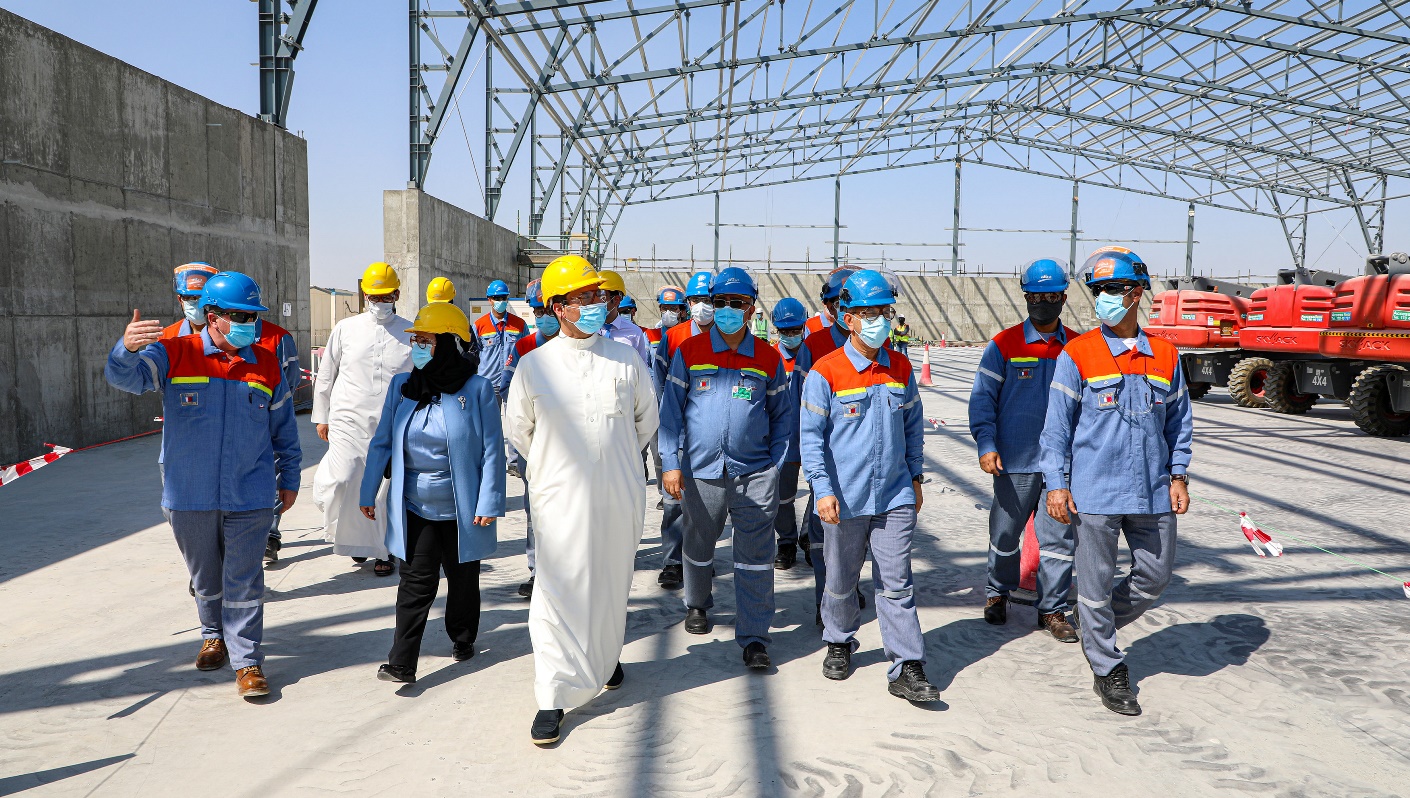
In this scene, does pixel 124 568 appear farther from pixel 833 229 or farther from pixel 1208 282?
pixel 833 229

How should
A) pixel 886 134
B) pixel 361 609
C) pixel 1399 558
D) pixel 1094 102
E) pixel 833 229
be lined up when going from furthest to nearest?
1. pixel 833 229
2. pixel 886 134
3. pixel 1094 102
4. pixel 1399 558
5. pixel 361 609

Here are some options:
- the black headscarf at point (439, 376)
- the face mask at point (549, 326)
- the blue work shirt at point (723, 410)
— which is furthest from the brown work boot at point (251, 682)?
the face mask at point (549, 326)

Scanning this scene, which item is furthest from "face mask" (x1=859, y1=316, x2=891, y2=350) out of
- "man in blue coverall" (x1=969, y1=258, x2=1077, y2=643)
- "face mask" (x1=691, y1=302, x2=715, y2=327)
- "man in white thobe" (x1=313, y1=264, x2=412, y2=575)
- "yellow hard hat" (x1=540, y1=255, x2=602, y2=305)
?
"man in white thobe" (x1=313, y1=264, x2=412, y2=575)

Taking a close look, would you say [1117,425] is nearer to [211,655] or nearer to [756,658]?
[756,658]

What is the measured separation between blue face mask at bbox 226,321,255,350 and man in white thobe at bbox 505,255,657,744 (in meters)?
1.20

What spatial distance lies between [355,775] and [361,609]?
189cm

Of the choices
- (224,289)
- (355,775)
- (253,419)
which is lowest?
(355,775)

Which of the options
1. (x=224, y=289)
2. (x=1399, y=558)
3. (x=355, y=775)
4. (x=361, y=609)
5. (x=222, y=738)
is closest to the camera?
(x=355, y=775)

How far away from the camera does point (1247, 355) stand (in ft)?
55.0

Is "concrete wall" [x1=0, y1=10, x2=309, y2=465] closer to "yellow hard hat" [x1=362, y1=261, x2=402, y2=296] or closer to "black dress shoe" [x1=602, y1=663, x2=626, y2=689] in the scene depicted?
"yellow hard hat" [x1=362, y1=261, x2=402, y2=296]

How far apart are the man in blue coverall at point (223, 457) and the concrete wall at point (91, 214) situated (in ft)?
20.2

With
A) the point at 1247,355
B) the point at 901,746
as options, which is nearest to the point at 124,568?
the point at 901,746

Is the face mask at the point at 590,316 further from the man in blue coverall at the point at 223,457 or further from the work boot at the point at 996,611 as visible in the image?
the work boot at the point at 996,611

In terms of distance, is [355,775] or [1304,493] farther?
[1304,493]
